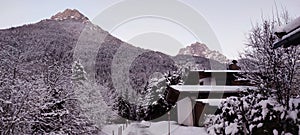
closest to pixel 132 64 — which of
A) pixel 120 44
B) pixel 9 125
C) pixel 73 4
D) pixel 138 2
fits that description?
pixel 120 44

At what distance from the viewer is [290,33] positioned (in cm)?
349

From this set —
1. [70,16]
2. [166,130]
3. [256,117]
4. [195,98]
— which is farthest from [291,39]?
[70,16]

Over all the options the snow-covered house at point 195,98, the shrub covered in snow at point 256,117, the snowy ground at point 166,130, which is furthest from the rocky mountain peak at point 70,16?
the shrub covered in snow at point 256,117

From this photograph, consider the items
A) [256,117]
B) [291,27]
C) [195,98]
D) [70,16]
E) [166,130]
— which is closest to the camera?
[291,27]

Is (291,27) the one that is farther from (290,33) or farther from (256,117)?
(256,117)

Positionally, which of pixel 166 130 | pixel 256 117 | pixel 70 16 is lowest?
pixel 166 130

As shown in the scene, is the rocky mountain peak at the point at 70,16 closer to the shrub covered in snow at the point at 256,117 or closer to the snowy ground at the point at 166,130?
the snowy ground at the point at 166,130

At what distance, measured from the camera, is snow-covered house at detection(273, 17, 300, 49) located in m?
3.35

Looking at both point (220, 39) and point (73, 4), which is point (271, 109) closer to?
point (220, 39)

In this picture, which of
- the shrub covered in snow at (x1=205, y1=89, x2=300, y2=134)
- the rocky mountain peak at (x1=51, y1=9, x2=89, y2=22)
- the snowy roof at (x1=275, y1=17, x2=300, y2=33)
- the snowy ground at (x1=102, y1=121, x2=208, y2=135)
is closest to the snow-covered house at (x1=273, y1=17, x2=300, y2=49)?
the snowy roof at (x1=275, y1=17, x2=300, y2=33)

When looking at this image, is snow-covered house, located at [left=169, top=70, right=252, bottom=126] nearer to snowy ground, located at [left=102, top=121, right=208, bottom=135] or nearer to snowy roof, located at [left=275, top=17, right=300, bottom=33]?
snowy ground, located at [left=102, top=121, right=208, bottom=135]

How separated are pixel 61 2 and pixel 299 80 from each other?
951 inches

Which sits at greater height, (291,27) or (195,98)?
(291,27)

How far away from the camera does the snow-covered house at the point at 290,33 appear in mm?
3350
